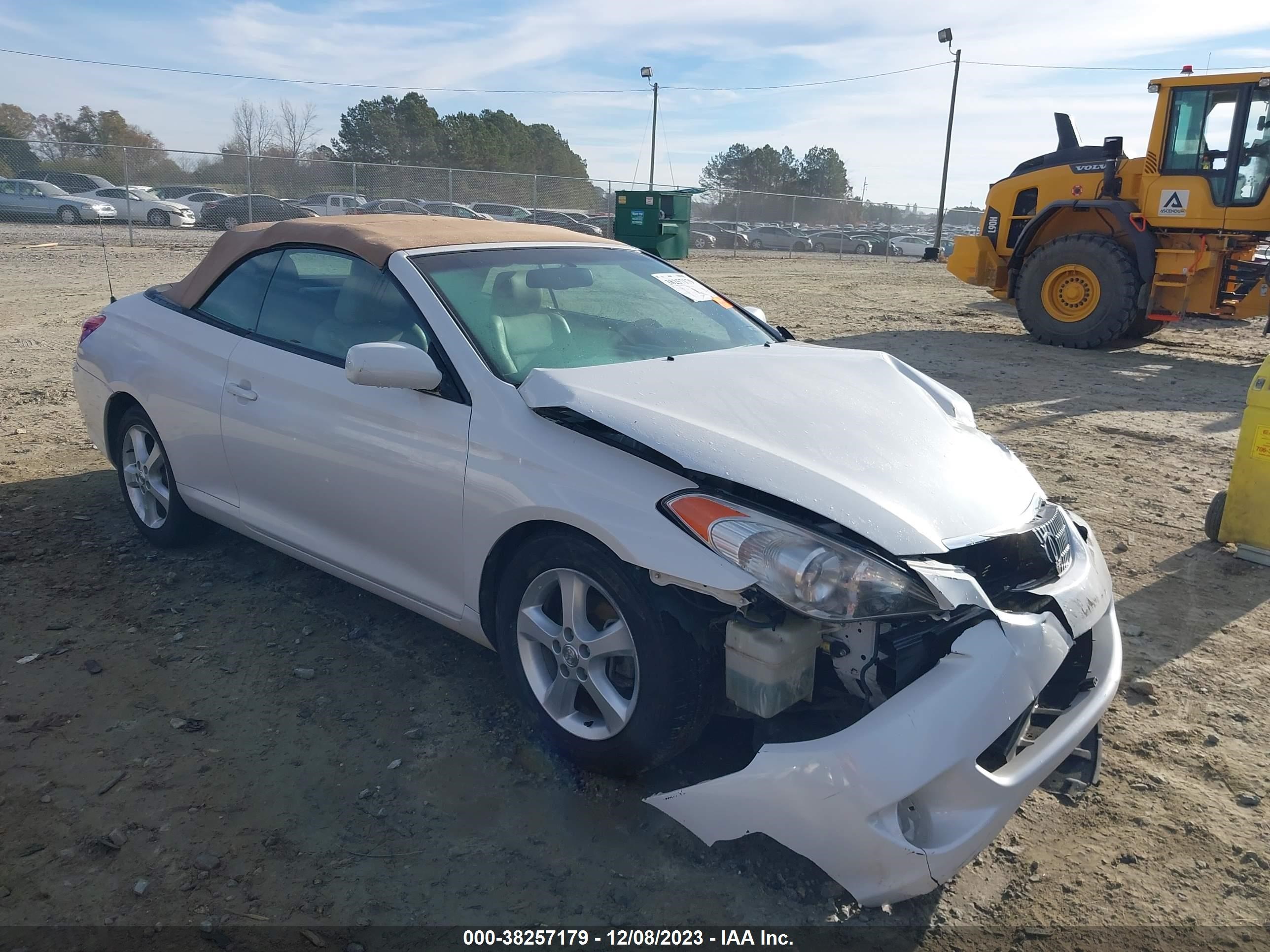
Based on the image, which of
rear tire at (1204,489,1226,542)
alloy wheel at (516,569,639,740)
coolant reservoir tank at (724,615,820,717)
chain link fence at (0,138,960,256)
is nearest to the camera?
coolant reservoir tank at (724,615,820,717)

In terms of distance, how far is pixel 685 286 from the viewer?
430 cm

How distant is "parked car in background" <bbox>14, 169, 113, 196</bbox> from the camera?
2623 centimetres

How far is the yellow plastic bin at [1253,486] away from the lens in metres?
4.68

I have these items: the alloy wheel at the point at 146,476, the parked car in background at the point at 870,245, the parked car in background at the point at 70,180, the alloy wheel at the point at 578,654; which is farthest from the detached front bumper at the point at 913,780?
the parked car in background at the point at 870,245

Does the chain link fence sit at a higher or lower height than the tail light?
higher

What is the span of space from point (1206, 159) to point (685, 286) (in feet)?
30.9

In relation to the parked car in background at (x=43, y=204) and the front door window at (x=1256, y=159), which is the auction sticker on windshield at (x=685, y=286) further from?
the parked car in background at (x=43, y=204)

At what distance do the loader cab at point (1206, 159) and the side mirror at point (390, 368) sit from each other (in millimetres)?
10655

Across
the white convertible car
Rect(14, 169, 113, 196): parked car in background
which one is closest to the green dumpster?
Rect(14, 169, 113, 196): parked car in background

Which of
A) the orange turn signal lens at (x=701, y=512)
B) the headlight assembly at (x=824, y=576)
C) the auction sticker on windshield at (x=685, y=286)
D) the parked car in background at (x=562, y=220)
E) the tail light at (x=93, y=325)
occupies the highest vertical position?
the parked car in background at (x=562, y=220)

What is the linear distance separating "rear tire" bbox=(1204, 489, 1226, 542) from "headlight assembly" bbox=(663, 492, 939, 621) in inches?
138

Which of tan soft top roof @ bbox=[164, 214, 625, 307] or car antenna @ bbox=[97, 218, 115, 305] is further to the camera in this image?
car antenna @ bbox=[97, 218, 115, 305]

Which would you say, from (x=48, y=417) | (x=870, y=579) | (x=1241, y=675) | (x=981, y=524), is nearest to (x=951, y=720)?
(x=870, y=579)

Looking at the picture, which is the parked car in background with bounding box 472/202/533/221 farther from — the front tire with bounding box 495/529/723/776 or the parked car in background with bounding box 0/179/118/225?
the front tire with bounding box 495/529/723/776
